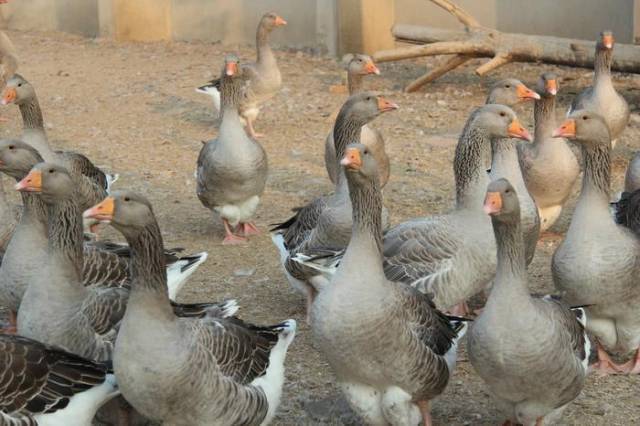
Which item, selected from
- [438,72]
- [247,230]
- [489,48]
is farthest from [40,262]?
[438,72]

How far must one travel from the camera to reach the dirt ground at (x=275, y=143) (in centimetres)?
610

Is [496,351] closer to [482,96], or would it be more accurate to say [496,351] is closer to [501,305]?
[501,305]

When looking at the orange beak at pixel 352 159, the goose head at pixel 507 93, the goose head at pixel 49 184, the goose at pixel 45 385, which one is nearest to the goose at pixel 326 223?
the goose head at pixel 507 93

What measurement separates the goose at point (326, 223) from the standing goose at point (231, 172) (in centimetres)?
92

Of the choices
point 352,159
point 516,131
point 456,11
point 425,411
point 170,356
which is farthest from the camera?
point 456,11

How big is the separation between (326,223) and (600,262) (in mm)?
1759

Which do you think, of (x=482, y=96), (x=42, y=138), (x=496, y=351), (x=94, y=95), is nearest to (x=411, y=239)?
(x=496, y=351)

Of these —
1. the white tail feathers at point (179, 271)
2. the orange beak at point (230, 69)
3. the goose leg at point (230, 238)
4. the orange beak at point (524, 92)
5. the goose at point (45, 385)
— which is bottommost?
the goose leg at point (230, 238)

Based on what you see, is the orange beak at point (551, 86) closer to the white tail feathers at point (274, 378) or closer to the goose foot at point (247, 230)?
the goose foot at point (247, 230)

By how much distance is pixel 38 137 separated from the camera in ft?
26.8

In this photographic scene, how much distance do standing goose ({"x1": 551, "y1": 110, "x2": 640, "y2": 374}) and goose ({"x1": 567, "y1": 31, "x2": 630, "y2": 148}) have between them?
338 centimetres

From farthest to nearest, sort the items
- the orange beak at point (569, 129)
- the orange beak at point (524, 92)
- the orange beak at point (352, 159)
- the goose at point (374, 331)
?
the orange beak at point (524, 92) → the orange beak at point (569, 129) → the orange beak at point (352, 159) → the goose at point (374, 331)

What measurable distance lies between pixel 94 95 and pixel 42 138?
215 inches

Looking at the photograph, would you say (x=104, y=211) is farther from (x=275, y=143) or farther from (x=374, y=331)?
(x=275, y=143)
